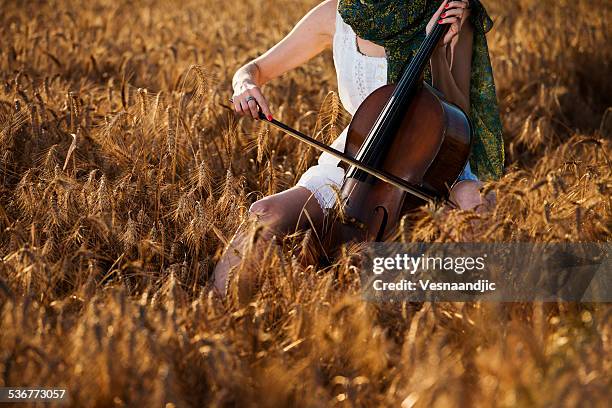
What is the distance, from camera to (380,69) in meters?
2.90

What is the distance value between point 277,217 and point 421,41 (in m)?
0.74

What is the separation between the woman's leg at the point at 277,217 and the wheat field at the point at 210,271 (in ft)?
0.18

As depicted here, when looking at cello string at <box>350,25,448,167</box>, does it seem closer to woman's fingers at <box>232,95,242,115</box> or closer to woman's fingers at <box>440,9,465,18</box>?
woman's fingers at <box>440,9,465,18</box>

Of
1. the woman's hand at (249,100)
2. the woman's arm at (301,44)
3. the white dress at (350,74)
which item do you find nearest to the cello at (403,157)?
the woman's hand at (249,100)

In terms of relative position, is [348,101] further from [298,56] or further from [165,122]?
[165,122]

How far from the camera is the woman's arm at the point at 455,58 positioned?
8.50 feet

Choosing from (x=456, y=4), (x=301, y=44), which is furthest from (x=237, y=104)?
(x=456, y=4)

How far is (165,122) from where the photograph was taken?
3129mm

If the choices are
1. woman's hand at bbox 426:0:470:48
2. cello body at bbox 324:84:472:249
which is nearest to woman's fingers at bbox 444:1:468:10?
woman's hand at bbox 426:0:470:48

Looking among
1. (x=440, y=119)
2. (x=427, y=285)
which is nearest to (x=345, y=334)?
(x=427, y=285)

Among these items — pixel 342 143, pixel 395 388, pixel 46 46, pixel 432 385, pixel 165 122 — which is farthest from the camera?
pixel 46 46

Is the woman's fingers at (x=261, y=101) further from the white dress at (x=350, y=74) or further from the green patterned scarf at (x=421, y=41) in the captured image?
the green patterned scarf at (x=421, y=41)

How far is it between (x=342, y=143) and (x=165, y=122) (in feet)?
2.22

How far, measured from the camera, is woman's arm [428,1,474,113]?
259 cm
